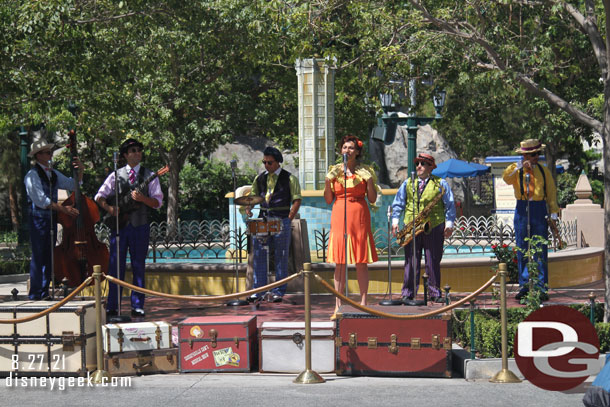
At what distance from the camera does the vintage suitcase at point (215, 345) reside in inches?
327

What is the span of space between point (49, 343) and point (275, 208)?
14.3 ft

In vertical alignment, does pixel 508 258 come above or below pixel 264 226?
below

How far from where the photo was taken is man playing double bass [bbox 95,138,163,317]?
10.9m

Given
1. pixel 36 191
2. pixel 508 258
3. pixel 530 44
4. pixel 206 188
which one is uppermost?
pixel 530 44

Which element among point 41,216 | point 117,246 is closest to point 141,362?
point 117,246

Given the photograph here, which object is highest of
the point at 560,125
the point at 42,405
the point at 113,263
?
the point at 560,125

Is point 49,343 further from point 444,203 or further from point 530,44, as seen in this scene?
point 530,44

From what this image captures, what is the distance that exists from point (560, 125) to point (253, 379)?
2503 centimetres

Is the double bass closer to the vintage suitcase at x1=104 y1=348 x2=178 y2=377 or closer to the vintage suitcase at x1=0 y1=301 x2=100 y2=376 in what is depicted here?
Result: the vintage suitcase at x1=0 y1=301 x2=100 y2=376

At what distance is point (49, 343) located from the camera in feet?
27.0

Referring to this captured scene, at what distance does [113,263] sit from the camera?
36.3 feet

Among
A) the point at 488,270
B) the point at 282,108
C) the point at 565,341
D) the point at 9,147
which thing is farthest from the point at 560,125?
the point at 565,341

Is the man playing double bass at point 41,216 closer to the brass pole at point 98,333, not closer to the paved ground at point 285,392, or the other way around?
the brass pole at point 98,333

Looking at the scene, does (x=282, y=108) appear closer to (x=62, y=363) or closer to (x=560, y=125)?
(x=560, y=125)
